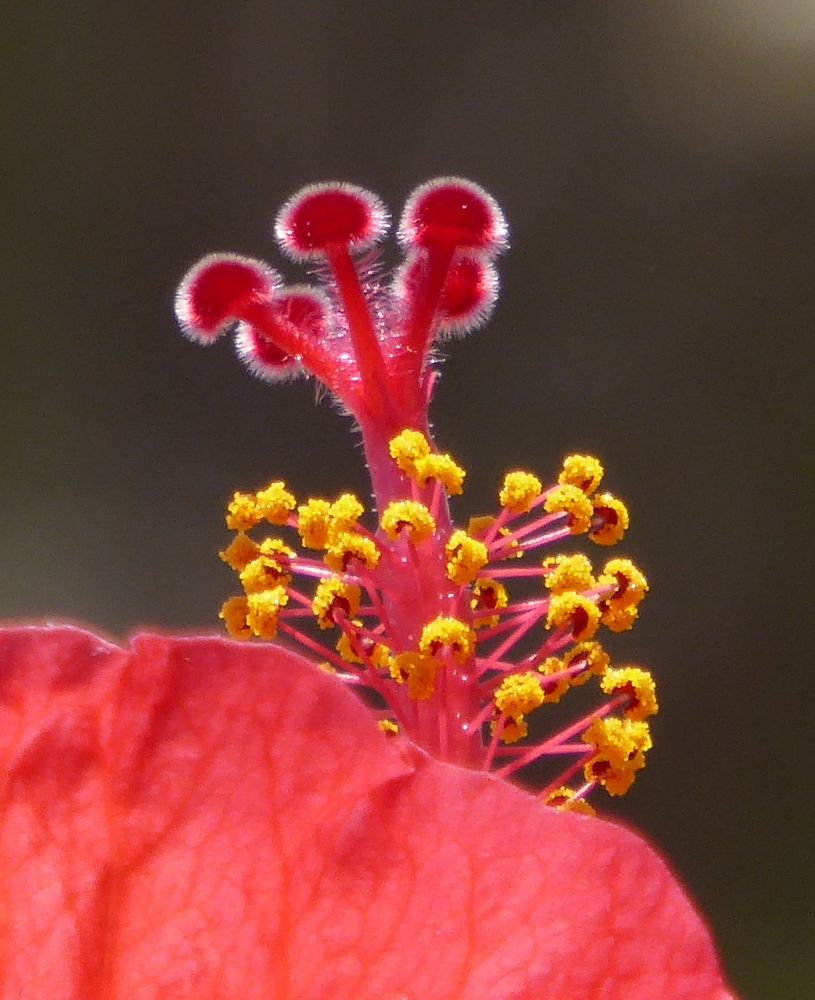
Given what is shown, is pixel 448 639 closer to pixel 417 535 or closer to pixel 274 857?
pixel 417 535

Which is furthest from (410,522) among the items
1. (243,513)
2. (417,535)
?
(243,513)

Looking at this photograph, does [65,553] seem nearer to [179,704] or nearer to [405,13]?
[405,13]

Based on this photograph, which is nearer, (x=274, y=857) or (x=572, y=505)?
(x=274, y=857)

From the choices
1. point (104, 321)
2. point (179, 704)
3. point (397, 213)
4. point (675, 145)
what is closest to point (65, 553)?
point (104, 321)

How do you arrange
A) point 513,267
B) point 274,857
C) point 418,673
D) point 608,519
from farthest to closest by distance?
point 513,267 → point 608,519 → point 418,673 → point 274,857

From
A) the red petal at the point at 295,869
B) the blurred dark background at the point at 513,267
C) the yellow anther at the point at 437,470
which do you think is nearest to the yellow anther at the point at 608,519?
the yellow anther at the point at 437,470

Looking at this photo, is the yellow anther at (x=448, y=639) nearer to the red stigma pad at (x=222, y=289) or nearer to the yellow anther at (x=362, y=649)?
the yellow anther at (x=362, y=649)
